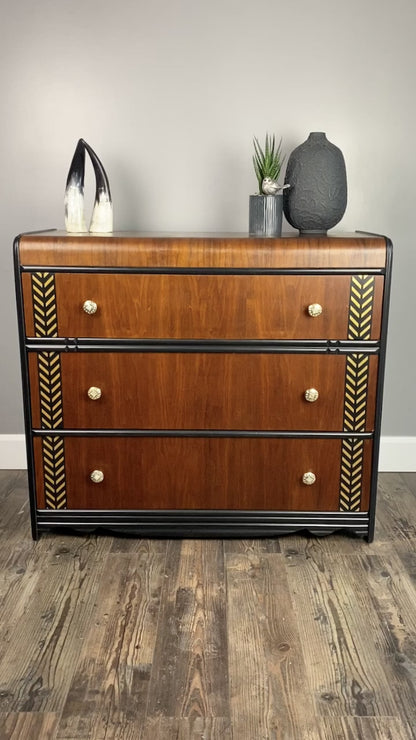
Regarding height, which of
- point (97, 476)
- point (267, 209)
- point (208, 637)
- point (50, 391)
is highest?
point (267, 209)

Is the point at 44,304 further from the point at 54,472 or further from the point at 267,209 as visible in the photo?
the point at 267,209

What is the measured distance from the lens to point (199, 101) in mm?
2322

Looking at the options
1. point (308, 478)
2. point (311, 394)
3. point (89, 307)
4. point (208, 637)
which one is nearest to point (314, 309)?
point (311, 394)

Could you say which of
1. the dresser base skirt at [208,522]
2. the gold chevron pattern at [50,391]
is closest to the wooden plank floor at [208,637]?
the dresser base skirt at [208,522]

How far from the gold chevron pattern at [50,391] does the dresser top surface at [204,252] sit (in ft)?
0.26

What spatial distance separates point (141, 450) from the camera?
6.60 ft

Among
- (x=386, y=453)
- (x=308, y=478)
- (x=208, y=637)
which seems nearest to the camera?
(x=208, y=637)

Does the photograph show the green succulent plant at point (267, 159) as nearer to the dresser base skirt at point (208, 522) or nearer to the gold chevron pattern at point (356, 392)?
the gold chevron pattern at point (356, 392)

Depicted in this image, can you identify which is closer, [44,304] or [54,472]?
[44,304]

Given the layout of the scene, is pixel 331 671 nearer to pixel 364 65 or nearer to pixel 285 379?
pixel 285 379

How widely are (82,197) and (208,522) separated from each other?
103cm

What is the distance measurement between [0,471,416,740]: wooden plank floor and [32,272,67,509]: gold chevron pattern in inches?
6.7

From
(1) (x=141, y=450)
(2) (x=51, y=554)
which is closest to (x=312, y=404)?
(1) (x=141, y=450)

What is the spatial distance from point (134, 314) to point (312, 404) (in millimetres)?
557
